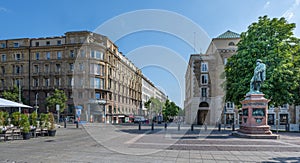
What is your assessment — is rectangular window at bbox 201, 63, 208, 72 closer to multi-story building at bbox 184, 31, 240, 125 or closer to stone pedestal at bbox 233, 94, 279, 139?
multi-story building at bbox 184, 31, 240, 125

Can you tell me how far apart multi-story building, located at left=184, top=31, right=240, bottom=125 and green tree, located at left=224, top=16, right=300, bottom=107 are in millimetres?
19197

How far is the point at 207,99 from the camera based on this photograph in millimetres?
46125

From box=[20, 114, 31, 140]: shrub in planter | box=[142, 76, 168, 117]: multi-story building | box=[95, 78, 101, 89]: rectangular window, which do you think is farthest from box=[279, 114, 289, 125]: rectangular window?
box=[142, 76, 168, 117]: multi-story building

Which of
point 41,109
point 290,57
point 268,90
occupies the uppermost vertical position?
point 290,57

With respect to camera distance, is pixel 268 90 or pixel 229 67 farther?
pixel 229 67

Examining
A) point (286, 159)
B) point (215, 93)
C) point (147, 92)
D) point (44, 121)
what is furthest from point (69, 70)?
point (286, 159)

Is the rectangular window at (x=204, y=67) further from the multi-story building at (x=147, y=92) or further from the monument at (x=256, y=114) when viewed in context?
the multi-story building at (x=147, y=92)

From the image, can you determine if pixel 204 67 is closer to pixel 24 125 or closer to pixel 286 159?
pixel 24 125

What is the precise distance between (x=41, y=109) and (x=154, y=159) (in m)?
51.5

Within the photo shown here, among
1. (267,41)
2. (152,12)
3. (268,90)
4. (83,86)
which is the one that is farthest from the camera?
(83,86)

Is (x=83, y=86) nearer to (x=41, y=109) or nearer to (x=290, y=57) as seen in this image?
(x=41, y=109)

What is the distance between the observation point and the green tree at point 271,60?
22.0m

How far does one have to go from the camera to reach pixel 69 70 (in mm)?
53469

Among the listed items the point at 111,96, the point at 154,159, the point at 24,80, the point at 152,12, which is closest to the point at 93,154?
the point at 154,159
